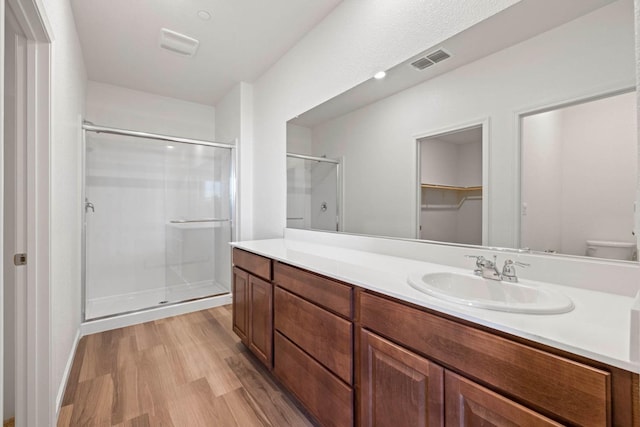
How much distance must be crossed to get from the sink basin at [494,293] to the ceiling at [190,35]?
6.34ft

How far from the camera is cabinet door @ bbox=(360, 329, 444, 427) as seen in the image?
0.85 m

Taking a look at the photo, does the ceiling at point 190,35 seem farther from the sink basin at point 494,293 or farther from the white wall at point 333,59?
the sink basin at point 494,293

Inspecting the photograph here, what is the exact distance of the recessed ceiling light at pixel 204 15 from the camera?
6.56 ft

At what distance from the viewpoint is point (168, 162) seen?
343 centimetres

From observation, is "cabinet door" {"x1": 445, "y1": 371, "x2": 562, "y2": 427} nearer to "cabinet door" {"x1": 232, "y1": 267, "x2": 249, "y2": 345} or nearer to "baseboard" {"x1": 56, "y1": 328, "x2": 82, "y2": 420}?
"cabinet door" {"x1": 232, "y1": 267, "x2": 249, "y2": 345}

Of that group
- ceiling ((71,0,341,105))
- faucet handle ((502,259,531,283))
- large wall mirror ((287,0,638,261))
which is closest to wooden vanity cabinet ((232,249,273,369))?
large wall mirror ((287,0,638,261))

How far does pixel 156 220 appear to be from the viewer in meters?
3.41

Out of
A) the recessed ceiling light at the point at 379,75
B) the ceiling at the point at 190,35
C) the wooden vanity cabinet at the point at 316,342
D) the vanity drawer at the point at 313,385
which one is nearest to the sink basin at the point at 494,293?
the wooden vanity cabinet at the point at 316,342

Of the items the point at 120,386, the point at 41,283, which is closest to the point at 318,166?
the point at 41,283

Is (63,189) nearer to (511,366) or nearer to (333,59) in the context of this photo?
(333,59)

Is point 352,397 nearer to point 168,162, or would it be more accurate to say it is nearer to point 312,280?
point 312,280

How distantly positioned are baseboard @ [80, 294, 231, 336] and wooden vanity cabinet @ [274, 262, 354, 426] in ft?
5.62

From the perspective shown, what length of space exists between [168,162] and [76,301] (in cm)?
180

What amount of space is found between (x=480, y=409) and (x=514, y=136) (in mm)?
1038
